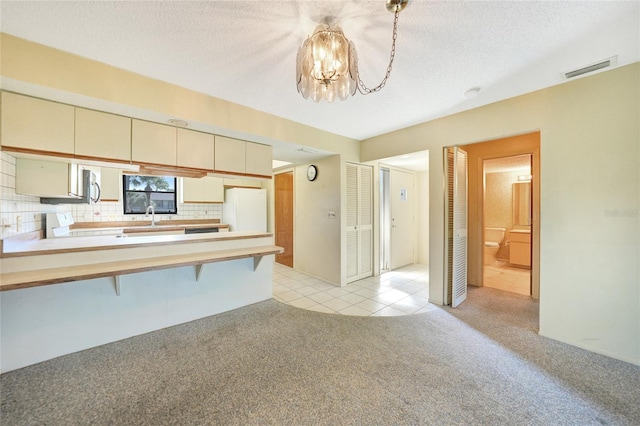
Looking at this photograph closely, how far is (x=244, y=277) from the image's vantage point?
312 centimetres

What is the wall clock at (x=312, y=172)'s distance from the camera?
4.29 metres

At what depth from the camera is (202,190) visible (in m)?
4.86

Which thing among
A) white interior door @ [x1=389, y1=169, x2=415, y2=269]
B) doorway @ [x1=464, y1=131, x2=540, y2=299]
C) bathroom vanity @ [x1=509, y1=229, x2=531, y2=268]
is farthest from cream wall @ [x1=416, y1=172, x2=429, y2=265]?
bathroom vanity @ [x1=509, y1=229, x2=531, y2=268]

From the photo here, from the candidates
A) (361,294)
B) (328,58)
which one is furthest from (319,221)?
(328,58)

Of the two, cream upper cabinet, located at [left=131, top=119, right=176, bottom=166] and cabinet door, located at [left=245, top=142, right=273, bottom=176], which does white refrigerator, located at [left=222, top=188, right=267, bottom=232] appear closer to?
cabinet door, located at [left=245, top=142, right=273, bottom=176]

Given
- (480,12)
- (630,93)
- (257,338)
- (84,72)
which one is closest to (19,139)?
(84,72)

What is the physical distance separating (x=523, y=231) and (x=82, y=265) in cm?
712

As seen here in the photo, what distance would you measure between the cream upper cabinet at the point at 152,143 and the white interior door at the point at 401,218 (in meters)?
3.84

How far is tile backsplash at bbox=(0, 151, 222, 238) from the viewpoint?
2.11m

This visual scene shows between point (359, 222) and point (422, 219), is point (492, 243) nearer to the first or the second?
point (422, 219)

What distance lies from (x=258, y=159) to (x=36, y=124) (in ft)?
6.45

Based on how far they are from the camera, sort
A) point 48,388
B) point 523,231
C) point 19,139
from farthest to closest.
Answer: point 523,231, point 19,139, point 48,388

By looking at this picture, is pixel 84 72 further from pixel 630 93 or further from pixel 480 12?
pixel 630 93

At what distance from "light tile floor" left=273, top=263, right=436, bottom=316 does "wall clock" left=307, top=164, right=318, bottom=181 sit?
1.86m
